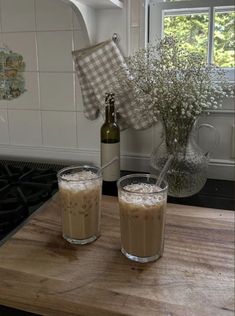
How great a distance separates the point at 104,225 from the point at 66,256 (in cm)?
15

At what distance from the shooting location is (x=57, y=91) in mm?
1190

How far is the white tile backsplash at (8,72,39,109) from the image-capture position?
1209 mm

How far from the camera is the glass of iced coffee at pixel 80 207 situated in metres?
0.71

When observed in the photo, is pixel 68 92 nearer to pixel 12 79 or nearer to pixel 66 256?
pixel 12 79

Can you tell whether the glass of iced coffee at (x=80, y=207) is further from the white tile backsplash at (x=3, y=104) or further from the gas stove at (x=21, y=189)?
the white tile backsplash at (x=3, y=104)

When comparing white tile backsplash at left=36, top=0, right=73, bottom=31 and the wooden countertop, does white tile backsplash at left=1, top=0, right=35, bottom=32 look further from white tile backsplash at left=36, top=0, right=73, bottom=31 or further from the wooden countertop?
the wooden countertop

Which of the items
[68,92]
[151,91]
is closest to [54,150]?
[68,92]

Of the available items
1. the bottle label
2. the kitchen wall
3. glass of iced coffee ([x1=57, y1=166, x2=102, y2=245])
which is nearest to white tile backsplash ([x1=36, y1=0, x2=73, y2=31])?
the kitchen wall

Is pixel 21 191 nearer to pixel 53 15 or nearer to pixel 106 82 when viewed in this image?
pixel 106 82

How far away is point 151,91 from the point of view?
87 cm

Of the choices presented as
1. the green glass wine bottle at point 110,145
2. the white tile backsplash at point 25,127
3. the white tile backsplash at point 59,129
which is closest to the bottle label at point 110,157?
the green glass wine bottle at point 110,145

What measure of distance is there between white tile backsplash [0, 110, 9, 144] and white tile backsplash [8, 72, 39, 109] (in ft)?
0.14

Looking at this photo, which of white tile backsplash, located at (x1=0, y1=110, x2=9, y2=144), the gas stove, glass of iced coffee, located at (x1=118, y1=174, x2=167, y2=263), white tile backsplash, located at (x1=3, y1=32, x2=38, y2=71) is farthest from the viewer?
white tile backsplash, located at (x1=0, y1=110, x2=9, y2=144)

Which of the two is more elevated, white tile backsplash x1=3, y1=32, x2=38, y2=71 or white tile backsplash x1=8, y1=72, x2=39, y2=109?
white tile backsplash x1=3, y1=32, x2=38, y2=71
